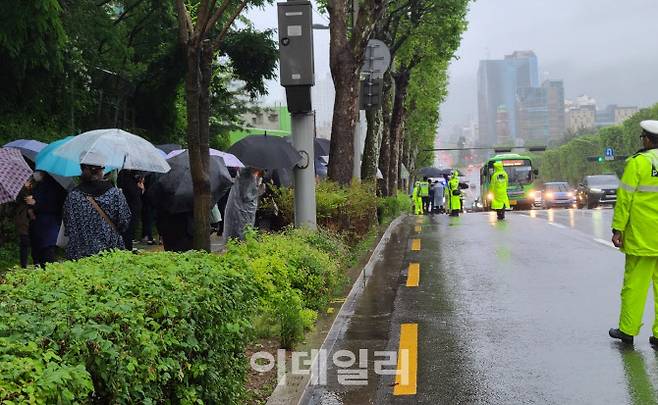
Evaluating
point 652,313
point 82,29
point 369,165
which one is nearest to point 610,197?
point 369,165

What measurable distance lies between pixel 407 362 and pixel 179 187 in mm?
4591

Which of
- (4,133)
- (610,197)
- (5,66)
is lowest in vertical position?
(610,197)

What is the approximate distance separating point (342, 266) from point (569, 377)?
5150mm

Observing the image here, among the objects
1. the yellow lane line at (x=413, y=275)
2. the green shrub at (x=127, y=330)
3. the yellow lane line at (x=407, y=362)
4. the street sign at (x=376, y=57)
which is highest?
the street sign at (x=376, y=57)

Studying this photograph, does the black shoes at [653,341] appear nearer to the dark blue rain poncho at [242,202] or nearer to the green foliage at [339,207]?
the dark blue rain poncho at [242,202]

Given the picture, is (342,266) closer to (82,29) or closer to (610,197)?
(82,29)

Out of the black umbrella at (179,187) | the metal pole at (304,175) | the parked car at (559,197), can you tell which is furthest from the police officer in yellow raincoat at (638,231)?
the parked car at (559,197)

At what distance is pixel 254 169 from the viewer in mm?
11289

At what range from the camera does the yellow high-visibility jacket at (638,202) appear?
22.0ft

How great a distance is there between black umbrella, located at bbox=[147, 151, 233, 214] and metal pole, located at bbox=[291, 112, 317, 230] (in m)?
1.44

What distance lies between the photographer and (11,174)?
10281 millimetres

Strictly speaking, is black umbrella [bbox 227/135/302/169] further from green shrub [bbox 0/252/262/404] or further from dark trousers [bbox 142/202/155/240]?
dark trousers [bbox 142/202/155/240]

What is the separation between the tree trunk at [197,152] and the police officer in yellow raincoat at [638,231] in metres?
4.03

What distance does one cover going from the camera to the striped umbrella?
9977 mm
